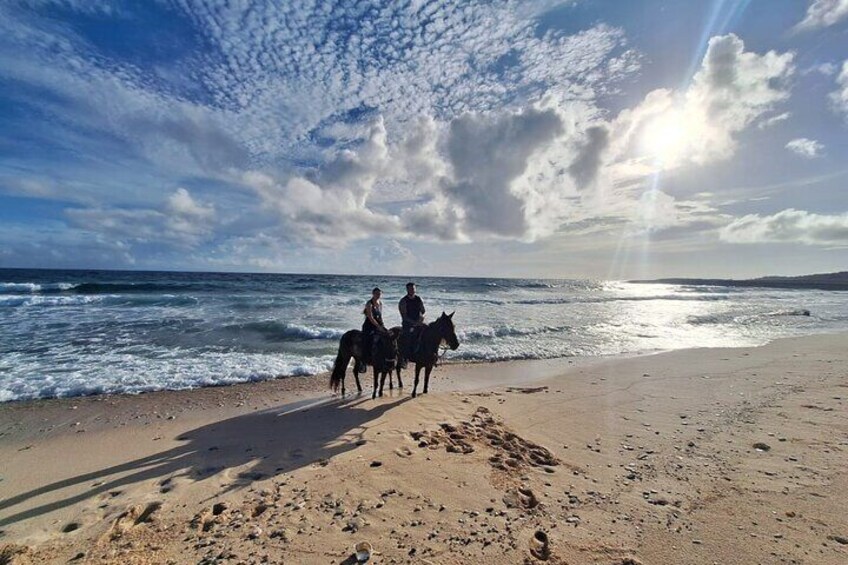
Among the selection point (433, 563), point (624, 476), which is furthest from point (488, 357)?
point (433, 563)

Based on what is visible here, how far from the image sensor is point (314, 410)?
812 cm

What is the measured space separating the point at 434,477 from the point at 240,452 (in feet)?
10.2

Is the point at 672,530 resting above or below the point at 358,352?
below

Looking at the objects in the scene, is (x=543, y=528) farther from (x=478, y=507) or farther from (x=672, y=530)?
(x=672, y=530)

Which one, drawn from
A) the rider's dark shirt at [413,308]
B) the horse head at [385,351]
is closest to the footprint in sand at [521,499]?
the horse head at [385,351]

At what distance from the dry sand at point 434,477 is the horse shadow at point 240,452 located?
0.04m

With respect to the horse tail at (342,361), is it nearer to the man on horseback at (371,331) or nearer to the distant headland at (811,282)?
the man on horseback at (371,331)

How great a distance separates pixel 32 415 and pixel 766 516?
1199 cm

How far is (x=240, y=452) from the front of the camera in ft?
19.3

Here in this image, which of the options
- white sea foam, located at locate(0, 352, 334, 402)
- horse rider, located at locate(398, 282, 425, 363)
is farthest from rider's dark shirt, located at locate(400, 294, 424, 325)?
white sea foam, located at locate(0, 352, 334, 402)

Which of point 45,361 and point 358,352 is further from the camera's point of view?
point 45,361

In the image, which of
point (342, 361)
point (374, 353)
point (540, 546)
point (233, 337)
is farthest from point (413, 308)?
point (233, 337)

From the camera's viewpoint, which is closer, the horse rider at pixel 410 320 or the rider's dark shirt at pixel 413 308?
the horse rider at pixel 410 320

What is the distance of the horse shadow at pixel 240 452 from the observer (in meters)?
4.84
